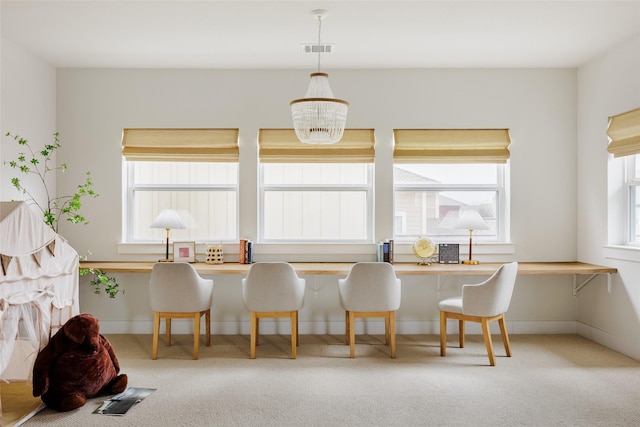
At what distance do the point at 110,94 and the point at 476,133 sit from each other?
369 cm

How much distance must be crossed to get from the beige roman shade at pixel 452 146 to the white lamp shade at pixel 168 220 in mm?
2193

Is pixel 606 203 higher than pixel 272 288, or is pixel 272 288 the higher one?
pixel 606 203

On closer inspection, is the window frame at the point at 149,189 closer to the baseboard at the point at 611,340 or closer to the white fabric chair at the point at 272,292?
the white fabric chair at the point at 272,292

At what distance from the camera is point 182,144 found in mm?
5176

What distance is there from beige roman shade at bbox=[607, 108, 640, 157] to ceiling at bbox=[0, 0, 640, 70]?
660 mm

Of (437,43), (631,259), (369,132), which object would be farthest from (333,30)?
(631,259)

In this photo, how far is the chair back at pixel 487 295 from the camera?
406cm

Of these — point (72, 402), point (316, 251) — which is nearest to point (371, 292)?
point (316, 251)

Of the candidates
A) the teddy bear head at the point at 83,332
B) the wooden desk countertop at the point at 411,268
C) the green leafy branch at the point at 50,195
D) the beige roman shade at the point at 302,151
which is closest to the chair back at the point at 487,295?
the wooden desk countertop at the point at 411,268

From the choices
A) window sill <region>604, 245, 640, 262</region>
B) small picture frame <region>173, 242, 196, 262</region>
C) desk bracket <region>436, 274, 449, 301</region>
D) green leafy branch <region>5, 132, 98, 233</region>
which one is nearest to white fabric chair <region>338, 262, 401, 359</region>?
desk bracket <region>436, 274, 449, 301</region>

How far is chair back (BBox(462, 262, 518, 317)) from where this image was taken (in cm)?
406

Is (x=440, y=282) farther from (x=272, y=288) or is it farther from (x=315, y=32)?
(x=315, y=32)

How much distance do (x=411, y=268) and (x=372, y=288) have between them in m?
0.57

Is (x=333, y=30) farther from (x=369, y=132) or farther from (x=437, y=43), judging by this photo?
(x=369, y=132)
